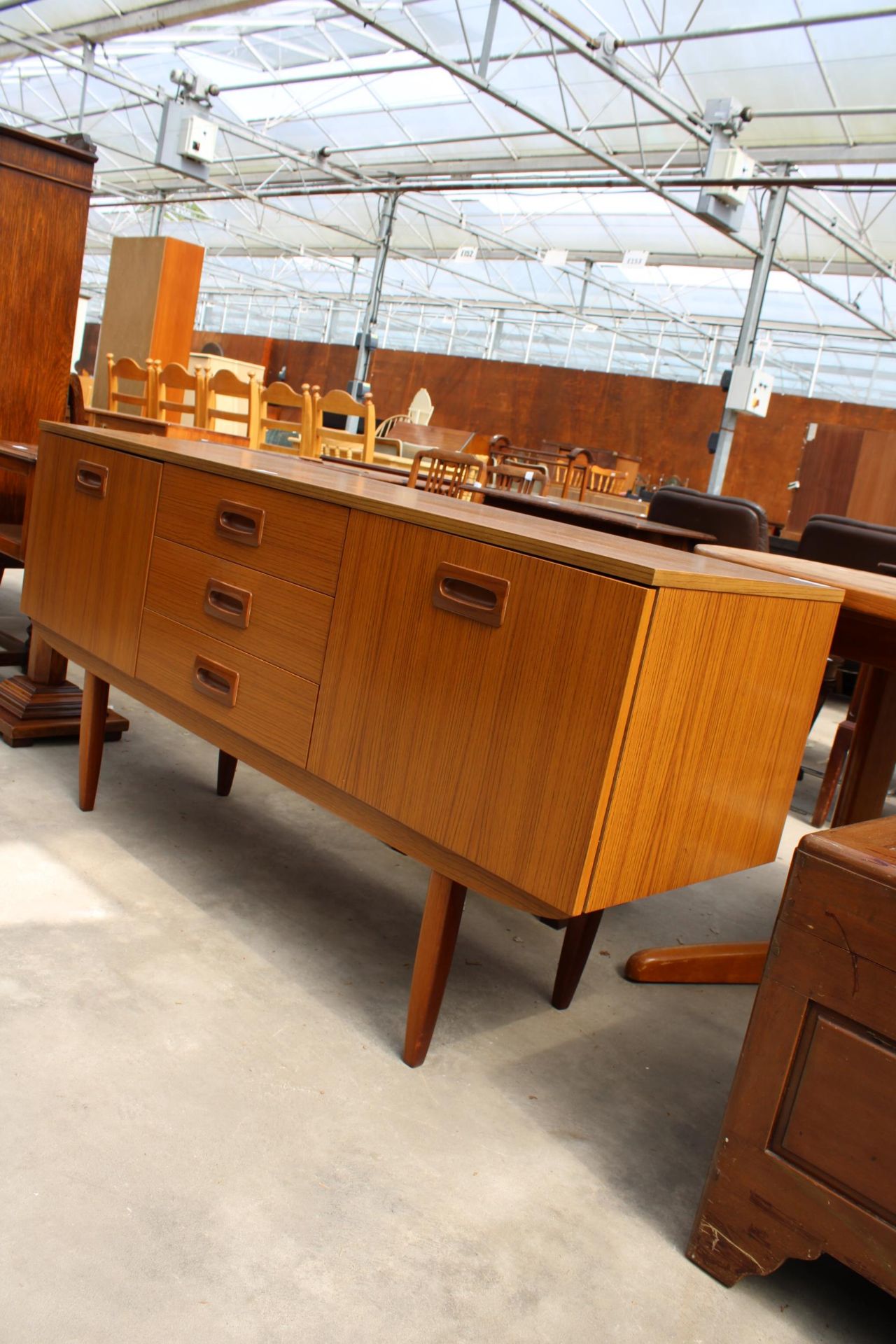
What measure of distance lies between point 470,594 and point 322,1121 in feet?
2.41

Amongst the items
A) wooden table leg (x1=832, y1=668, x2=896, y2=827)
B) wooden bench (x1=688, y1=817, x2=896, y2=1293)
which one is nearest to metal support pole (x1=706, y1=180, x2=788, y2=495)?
wooden table leg (x1=832, y1=668, x2=896, y2=827)

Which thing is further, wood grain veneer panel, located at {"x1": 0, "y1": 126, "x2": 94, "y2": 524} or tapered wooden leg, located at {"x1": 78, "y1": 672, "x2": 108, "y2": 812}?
wood grain veneer panel, located at {"x1": 0, "y1": 126, "x2": 94, "y2": 524}

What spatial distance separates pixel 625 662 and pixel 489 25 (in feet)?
31.1

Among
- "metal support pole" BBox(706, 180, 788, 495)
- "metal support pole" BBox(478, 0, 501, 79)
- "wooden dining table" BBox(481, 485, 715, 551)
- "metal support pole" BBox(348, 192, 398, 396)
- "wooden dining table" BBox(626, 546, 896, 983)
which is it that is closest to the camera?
"wooden dining table" BBox(626, 546, 896, 983)

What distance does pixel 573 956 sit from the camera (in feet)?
6.23

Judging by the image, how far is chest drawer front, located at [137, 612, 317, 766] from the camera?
174 centimetres

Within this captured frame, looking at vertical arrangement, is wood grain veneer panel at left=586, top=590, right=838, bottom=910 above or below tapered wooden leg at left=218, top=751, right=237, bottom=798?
above

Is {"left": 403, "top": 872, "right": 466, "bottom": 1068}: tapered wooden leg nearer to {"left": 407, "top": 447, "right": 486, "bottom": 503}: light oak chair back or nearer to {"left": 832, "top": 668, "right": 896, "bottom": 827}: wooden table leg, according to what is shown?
{"left": 832, "top": 668, "right": 896, "bottom": 827}: wooden table leg

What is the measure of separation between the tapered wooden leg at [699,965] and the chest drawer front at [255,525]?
101 cm

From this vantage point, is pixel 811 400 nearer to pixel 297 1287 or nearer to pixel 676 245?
pixel 676 245

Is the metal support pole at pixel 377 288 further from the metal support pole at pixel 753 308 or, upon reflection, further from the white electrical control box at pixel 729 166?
the white electrical control box at pixel 729 166

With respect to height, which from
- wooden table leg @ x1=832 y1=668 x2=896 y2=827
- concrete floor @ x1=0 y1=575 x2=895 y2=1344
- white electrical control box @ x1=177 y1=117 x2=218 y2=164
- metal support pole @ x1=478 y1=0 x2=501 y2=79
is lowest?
concrete floor @ x1=0 y1=575 x2=895 y2=1344

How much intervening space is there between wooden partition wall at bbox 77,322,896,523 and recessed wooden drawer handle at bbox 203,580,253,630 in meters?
11.9

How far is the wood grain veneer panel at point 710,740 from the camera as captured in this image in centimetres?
132
